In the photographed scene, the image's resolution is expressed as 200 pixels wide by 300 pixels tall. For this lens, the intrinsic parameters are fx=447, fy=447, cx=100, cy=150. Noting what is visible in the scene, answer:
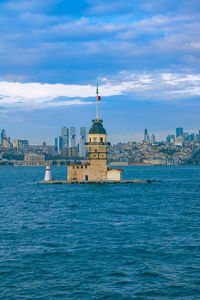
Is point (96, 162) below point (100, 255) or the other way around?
the other way around

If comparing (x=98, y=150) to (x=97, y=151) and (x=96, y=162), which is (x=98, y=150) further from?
(x=96, y=162)

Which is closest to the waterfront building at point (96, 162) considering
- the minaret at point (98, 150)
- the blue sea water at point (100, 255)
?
the minaret at point (98, 150)

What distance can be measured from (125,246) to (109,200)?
30.6 metres

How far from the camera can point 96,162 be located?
84.4 metres

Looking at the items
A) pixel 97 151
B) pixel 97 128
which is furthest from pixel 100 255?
pixel 97 128

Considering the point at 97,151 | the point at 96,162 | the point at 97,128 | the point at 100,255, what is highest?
the point at 97,128

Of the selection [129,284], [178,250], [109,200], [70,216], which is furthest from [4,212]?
[129,284]

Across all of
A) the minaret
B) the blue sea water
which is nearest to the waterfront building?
the minaret

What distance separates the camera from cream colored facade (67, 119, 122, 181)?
84.4 m

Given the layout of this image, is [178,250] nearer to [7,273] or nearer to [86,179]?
[7,273]

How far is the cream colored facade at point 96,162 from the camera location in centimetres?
8444

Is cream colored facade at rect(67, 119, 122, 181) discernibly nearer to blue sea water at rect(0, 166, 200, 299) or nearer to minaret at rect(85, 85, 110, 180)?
minaret at rect(85, 85, 110, 180)

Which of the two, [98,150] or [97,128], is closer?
[98,150]

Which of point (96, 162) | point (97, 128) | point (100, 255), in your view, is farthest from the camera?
point (97, 128)
